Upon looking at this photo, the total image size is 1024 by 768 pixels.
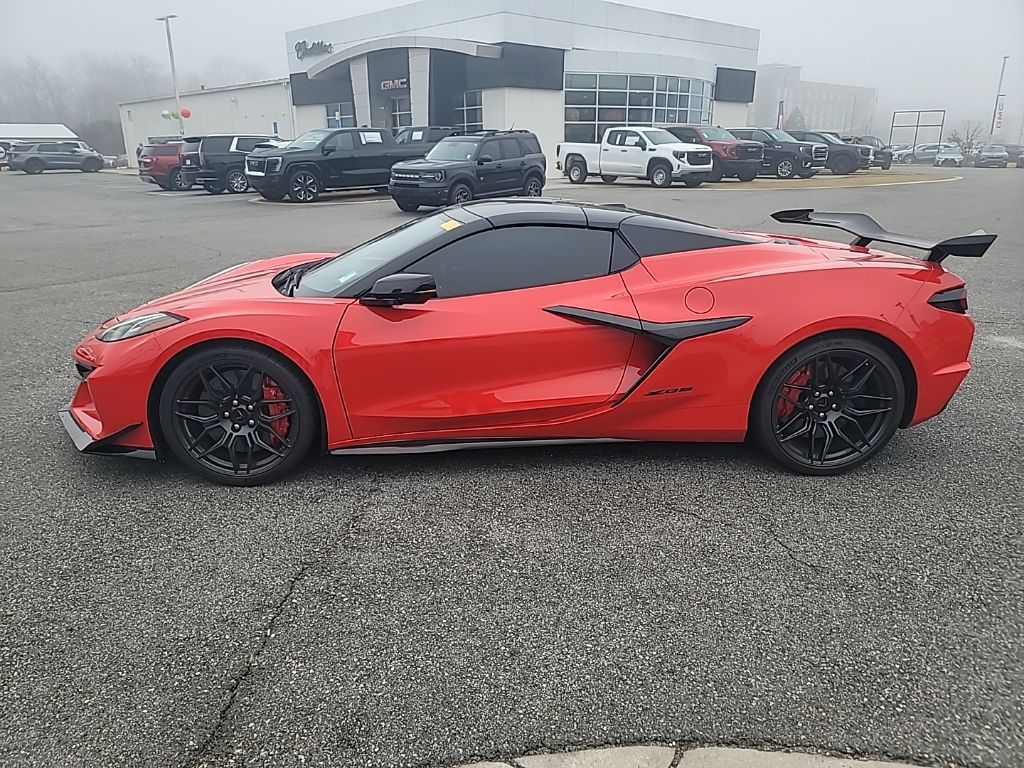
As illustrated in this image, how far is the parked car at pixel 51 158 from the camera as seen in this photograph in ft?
127

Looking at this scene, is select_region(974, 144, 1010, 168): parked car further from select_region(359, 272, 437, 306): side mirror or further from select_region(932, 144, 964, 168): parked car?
select_region(359, 272, 437, 306): side mirror

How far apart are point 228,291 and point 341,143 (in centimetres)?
1666

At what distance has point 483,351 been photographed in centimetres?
348

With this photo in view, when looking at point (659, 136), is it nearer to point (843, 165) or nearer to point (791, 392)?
point (843, 165)

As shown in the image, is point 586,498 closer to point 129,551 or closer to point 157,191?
point 129,551

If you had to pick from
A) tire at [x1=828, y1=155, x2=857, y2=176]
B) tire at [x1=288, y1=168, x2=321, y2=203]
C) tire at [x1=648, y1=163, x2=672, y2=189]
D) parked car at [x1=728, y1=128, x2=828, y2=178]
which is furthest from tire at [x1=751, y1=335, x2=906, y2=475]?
tire at [x1=828, y1=155, x2=857, y2=176]

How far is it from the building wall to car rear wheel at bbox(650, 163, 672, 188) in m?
27.5

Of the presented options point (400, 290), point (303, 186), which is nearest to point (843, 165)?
point (303, 186)

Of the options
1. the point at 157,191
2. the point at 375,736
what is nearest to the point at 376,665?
the point at 375,736

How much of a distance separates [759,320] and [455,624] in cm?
200

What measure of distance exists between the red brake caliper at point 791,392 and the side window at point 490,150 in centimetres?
1352

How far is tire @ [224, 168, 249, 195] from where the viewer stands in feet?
73.7

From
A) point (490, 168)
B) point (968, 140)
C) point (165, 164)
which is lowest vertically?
point (165, 164)

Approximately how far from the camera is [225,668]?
94.5 inches
